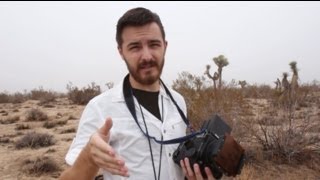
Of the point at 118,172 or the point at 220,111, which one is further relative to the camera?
the point at 220,111

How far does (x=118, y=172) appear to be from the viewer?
1.43 m

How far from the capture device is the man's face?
2047 mm

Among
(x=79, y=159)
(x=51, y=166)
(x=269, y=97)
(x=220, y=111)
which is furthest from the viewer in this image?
(x=269, y=97)

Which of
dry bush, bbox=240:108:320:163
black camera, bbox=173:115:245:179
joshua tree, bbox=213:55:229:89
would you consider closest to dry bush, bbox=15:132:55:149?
dry bush, bbox=240:108:320:163

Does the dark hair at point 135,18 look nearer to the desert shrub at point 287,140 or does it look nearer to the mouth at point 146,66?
the mouth at point 146,66

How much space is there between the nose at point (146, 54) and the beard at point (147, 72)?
0.02 meters

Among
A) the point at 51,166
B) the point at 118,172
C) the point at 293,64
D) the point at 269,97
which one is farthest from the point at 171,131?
the point at 293,64

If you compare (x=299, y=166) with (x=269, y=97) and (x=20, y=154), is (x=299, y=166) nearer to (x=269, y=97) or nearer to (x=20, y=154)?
(x=269, y=97)

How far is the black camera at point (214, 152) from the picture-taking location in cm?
174

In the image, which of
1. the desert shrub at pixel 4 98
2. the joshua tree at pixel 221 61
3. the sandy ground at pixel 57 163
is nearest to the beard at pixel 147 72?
the sandy ground at pixel 57 163

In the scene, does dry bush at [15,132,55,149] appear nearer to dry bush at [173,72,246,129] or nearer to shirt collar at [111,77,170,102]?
dry bush at [173,72,246,129]

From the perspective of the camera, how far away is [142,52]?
2.05 meters

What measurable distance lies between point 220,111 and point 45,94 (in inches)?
766

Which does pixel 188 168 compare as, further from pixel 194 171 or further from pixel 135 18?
pixel 135 18
